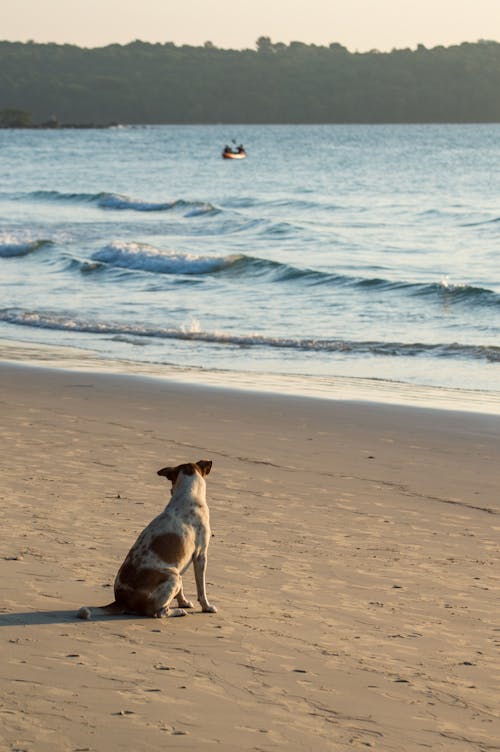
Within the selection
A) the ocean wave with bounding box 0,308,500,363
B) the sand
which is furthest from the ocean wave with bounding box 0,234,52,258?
the sand

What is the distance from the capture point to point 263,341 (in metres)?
19.7

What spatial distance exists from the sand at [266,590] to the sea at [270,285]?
3.58 meters

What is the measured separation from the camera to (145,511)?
27.9 ft

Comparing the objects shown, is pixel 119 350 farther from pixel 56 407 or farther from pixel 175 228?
pixel 175 228

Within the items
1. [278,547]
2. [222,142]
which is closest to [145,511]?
[278,547]

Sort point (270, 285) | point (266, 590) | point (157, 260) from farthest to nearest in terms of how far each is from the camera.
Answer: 1. point (157, 260)
2. point (270, 285)
3. point (266, 590)

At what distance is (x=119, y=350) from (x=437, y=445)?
824cm

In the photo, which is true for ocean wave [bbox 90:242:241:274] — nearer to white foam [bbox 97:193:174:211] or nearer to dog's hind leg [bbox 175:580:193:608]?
white foam [bbox 97:193:174:211]

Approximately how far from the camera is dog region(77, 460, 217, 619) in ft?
20.3

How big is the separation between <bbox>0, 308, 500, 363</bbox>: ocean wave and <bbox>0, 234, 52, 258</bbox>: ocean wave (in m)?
12.5

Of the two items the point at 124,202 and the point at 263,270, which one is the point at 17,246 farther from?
the point at 124,202

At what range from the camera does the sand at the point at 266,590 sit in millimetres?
5031

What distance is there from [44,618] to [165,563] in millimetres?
696

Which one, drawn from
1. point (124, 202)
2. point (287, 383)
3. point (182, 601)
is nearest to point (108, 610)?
point (182, 601)
